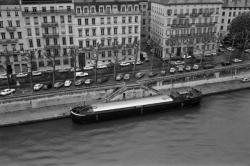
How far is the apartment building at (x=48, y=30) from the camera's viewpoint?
63963mm

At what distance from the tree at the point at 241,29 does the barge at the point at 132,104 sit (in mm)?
41884

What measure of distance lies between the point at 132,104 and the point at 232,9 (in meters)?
64.0

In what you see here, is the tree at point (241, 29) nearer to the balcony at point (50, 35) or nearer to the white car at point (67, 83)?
the balcony at point (50, 35)

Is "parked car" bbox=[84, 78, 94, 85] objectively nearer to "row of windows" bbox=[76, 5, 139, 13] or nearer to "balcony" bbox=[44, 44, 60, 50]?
"balcony" bbox=[44, 44, 60, 50]

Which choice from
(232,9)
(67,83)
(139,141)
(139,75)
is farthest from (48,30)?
(232,9)

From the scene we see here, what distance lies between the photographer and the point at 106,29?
2817 inches

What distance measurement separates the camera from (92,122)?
1939 inches

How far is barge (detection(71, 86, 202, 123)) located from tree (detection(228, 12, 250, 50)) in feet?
137

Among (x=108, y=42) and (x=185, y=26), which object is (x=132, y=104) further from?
(x=185, y=26)

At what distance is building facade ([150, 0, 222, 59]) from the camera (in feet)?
250

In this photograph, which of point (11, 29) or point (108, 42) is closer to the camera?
point (11, 29)

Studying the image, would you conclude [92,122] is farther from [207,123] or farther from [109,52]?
[109,52]

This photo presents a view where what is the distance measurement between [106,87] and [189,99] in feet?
60.9

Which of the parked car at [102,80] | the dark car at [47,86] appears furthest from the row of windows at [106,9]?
the dark car at [47,86]
